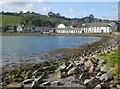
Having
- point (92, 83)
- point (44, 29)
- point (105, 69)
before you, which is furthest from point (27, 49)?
point (44, 29)

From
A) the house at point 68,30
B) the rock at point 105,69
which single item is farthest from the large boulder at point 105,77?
the house at point 68,30

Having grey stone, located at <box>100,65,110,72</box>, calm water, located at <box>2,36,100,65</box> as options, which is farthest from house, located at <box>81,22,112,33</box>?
grey stone, located at <box>100,65,110,72</box>

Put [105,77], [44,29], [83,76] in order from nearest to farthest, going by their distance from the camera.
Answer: [105,77] → [83,76] → [44,29]

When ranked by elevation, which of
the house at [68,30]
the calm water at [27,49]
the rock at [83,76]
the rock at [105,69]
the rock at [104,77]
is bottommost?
the house at [68,30]

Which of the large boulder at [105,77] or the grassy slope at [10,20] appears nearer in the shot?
the large boulder at [105,77]

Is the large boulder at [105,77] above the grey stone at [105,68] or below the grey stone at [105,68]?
below

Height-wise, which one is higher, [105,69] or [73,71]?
[105,69]

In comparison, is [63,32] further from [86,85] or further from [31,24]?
[86,85]

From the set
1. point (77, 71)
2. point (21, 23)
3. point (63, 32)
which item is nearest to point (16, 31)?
point (21, 23)

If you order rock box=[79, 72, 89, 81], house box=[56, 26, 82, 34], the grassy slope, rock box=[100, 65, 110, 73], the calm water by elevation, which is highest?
the grassy slope

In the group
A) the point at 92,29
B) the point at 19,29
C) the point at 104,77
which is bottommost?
the point at 92,29

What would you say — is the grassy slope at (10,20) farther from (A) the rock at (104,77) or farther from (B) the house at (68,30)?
(A) the rock at (104,77)

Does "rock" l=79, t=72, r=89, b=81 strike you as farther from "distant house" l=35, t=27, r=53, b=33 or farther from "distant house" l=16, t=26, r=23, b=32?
"distant house" l=16, t=26, r=23, b=32

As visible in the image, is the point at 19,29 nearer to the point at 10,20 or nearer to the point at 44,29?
the point at 44,29
